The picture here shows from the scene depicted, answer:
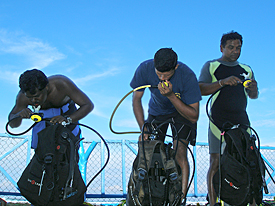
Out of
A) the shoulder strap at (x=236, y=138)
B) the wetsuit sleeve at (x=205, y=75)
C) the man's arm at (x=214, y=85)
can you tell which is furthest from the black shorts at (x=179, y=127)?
the wetsuit sleeve at (x=205, y=75)

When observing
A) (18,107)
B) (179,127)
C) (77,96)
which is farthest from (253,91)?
(18,107)

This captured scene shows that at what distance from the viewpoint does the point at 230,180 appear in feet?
10.1

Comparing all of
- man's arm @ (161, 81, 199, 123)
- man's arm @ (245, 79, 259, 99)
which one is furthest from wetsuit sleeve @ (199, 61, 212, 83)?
man's arm @ (161, 81, 199, 123)

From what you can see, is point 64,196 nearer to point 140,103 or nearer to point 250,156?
point 140,103

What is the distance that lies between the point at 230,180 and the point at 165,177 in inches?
42.7

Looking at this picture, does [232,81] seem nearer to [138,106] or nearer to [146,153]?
[138,106]

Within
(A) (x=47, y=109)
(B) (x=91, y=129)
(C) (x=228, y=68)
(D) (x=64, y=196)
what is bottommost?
(D) (x=64, y=196)

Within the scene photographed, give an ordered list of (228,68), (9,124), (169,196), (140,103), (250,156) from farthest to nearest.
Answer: (228,68) < (9,124) < (140,103) < (250,156) < (169,196)

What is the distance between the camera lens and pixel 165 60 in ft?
9.16

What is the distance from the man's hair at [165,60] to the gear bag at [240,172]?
1.15 metres

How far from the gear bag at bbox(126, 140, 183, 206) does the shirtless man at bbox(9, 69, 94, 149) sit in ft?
4.33

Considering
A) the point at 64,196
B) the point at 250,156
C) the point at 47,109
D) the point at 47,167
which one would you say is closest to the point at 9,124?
the point at 47,109

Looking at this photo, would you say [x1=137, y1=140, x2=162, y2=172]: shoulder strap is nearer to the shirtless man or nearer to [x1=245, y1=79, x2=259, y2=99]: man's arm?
the shirtless man

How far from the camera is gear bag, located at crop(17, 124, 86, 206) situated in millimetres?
2812
